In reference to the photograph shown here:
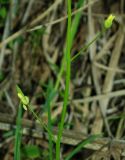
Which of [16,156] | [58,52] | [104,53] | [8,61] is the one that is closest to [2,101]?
[8,61]

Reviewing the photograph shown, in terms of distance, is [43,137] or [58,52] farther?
[58,52]

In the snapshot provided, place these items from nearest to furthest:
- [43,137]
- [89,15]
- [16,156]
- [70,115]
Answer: [16,156]
[43,137]
[70,115]
[89,15]

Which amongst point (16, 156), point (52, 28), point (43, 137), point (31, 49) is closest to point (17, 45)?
point (31, 49)

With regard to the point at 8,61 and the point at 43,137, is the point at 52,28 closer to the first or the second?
the point at 8,61

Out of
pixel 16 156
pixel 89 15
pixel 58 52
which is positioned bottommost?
pixel 16 156

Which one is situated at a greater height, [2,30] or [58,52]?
[2,30]

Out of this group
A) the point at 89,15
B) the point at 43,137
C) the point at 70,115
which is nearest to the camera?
the point at 43,137

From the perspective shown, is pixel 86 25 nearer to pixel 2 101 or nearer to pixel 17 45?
pixel 17 45
